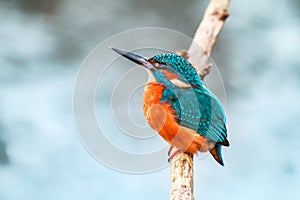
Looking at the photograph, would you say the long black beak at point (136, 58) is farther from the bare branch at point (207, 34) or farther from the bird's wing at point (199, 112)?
the bare branch at point (207, 34)

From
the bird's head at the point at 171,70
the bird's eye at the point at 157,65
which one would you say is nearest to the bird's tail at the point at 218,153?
the bird's head at the point at 171,70

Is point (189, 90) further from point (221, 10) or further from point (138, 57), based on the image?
point (221, 10)

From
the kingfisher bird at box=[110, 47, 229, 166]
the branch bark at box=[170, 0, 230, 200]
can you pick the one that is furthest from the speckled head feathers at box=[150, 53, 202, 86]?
the branch bark at box=[170, 0, 230, 200]

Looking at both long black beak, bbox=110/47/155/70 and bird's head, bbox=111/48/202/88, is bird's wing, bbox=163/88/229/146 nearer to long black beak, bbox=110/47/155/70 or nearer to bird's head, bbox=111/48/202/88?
bird's head, bbox=111/48/202/88

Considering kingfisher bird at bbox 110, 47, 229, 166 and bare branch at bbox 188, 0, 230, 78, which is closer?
kingfisher bird at bbox 110, 47, 229, 166

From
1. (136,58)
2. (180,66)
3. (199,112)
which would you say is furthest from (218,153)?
(136,58)

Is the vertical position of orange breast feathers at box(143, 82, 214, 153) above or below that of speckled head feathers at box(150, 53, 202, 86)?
below

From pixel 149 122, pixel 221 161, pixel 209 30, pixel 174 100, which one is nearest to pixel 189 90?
pixel 174 100

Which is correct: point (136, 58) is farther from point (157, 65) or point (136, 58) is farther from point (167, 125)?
point (167, 125)
